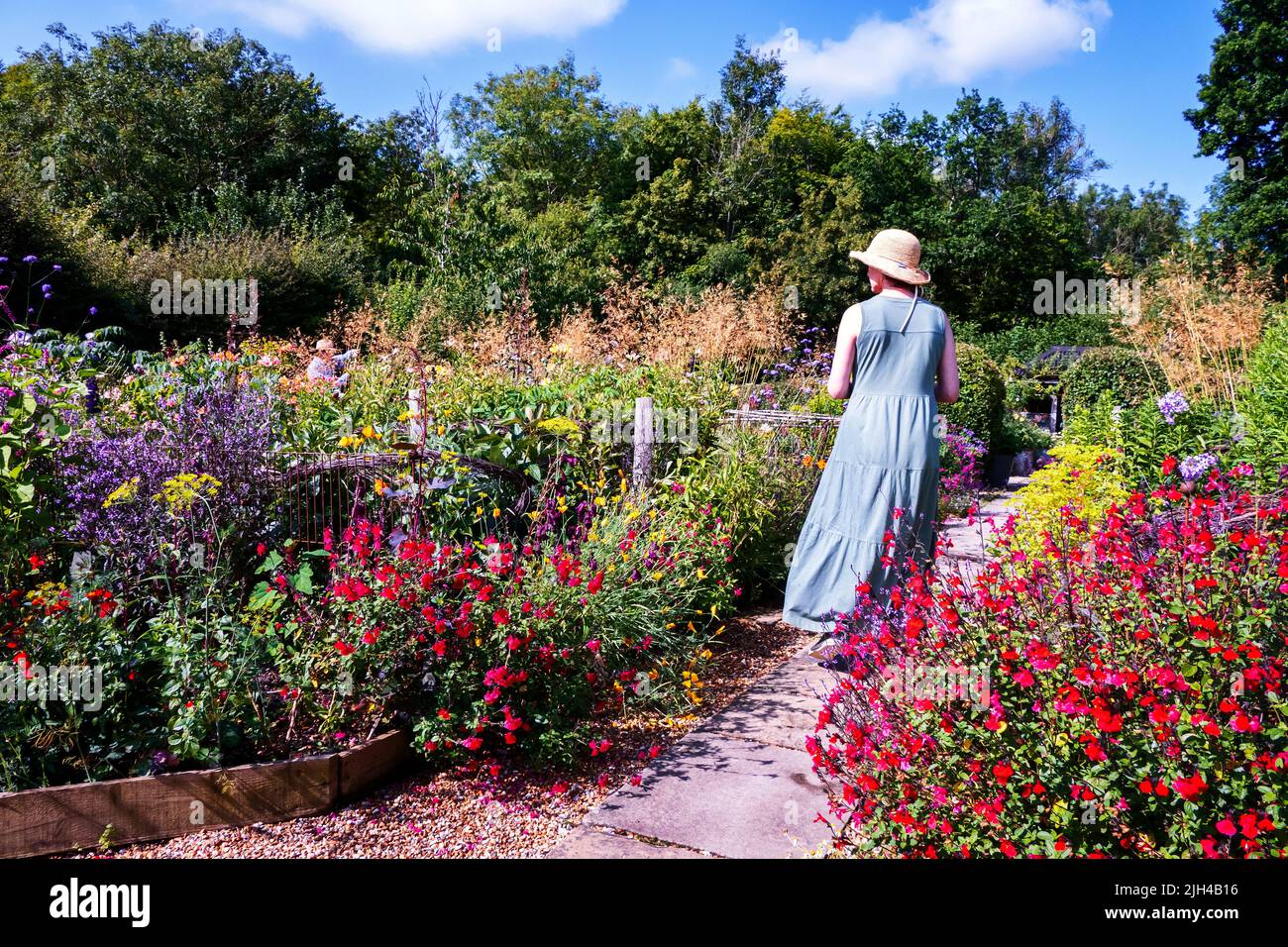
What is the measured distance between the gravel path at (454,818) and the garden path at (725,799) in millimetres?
96

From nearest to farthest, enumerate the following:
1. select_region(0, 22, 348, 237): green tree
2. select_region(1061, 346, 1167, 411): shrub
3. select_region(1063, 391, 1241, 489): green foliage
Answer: select_region(1063, 391, 1241, 489): green foliage → select_region(1061, 346, 1167, 411): shrub → select_region(0, 22, 348, 237): green tree

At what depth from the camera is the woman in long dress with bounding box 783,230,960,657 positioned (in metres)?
3.66

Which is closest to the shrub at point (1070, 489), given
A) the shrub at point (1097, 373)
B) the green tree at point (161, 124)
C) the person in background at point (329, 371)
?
the person in background at point (329, 371)

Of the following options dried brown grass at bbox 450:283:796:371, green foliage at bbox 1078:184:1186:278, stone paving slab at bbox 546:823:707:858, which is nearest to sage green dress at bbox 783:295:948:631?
stone paving slab at bbox 546:823:707:858

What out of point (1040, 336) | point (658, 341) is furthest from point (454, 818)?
point (1040, 336)

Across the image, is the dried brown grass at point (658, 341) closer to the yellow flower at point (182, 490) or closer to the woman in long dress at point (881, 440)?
the woman in long dress at point (881, 440)

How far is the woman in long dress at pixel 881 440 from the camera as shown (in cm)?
366

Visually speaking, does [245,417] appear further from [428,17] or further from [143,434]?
[428,17]

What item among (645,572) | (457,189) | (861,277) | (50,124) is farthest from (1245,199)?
(50,124)

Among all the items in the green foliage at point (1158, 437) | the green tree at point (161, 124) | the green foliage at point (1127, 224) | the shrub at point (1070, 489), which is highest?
the green foliage at point (1127, 224)

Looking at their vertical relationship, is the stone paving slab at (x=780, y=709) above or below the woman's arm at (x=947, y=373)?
below

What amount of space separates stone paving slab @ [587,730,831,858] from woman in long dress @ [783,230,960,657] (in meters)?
0.89

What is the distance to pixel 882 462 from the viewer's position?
12.1ft

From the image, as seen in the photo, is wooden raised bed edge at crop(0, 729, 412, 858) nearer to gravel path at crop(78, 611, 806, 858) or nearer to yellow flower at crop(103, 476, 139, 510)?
gravel path at crop(78, 611, 806, 858)
